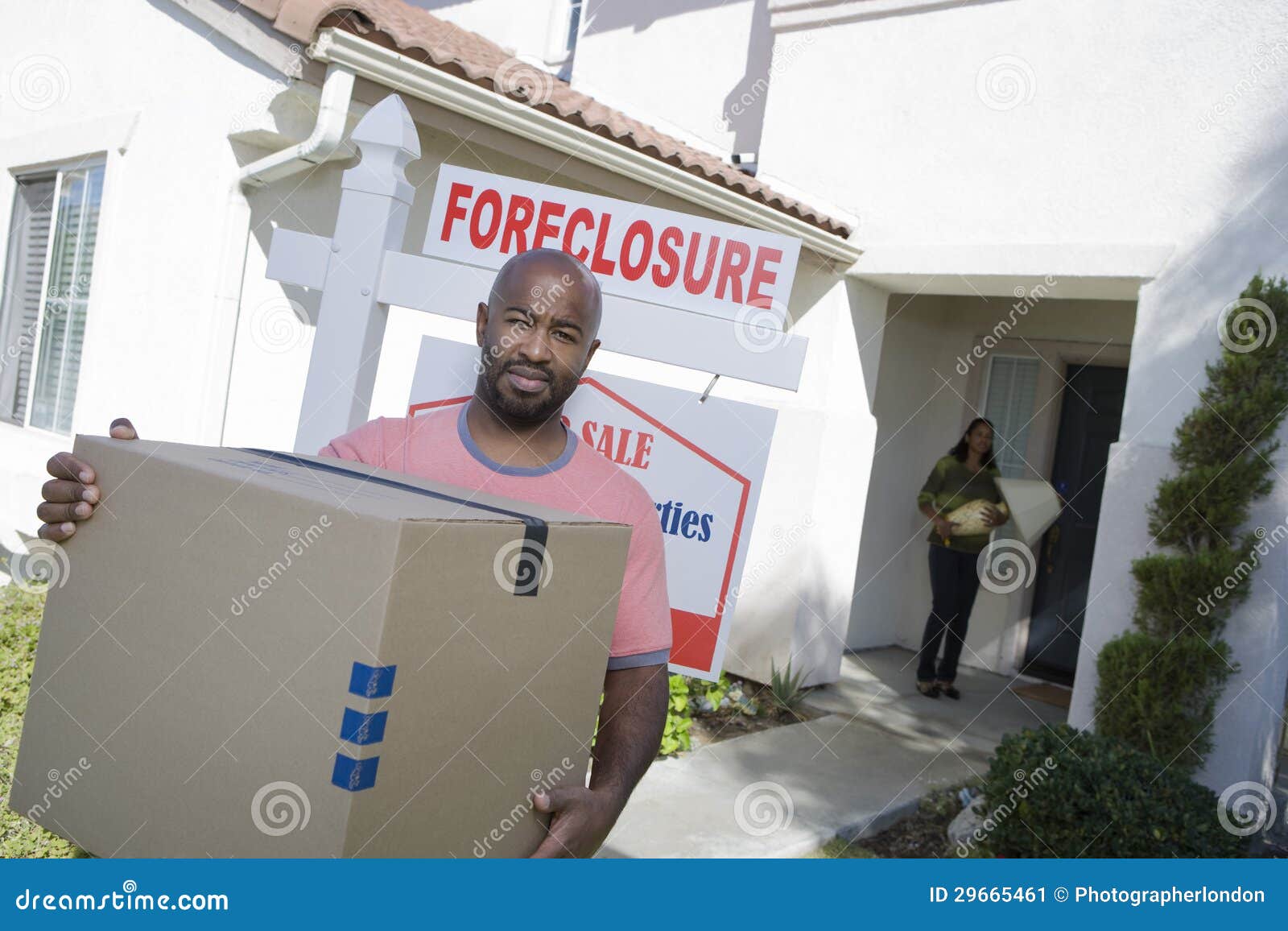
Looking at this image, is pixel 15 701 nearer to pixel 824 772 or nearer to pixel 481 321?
pixel 481 321

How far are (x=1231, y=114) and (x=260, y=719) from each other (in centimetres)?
527

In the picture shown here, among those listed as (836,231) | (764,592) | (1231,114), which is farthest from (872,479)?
(1231,114)

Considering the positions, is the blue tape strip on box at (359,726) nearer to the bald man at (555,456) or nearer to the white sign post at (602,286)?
the bald man at (555,456)

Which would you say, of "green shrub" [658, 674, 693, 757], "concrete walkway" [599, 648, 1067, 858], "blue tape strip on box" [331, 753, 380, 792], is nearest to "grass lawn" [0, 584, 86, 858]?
"concrete walkway" [599, 648, 1067, 858]

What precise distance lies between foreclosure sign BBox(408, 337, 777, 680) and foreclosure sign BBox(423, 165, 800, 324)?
302 mm

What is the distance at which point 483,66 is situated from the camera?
4328 mm

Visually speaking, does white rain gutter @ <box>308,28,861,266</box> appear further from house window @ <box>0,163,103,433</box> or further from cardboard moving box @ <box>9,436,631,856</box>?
house window @ <box>0,163,103,433</box>

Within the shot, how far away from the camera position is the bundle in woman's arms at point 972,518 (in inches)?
253

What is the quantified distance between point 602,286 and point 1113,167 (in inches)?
136

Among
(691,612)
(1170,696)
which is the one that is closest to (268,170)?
(691,612)

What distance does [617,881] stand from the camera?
4.55 ft

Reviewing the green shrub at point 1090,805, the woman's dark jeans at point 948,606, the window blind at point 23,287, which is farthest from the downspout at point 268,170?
the woman's dark jeans at point 948,606

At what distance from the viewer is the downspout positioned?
376cm

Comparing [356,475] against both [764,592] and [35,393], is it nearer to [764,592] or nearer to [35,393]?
[764,592]
